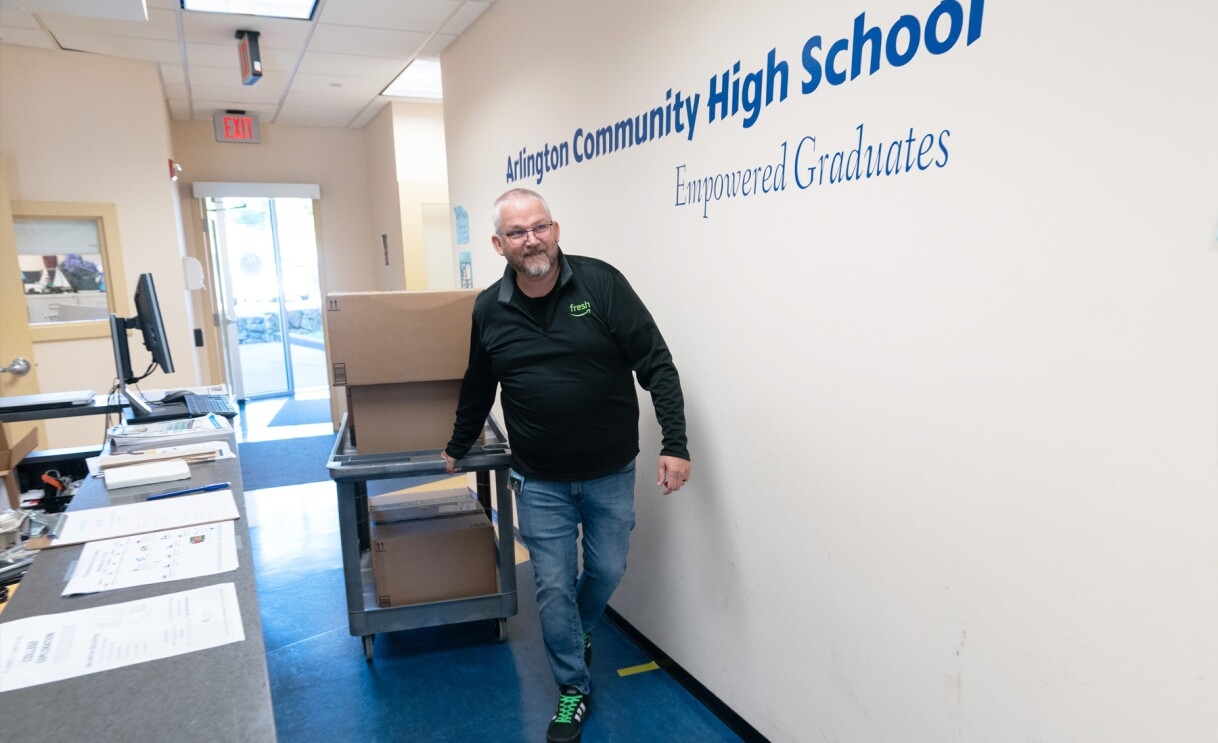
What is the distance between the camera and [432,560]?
2477mm

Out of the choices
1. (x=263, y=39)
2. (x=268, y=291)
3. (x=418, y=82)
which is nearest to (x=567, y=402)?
(x=263, y=39)

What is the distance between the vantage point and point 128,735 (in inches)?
35.7

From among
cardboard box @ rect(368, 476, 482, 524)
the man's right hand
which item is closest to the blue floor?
cardboard box @ rect(368, 476, 482, 524)

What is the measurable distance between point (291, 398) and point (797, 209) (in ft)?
23.2

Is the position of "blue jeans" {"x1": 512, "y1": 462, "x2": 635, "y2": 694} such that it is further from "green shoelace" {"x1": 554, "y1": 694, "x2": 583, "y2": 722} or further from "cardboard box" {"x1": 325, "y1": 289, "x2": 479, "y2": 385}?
"cardboard box" {"x1": 325, "y1": 289, "x2": 479, "y2": 385}

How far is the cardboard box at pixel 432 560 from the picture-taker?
244cm

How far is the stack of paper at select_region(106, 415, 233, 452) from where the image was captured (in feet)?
7.48

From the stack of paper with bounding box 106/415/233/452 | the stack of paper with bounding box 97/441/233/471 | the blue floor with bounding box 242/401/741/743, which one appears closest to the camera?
the stack of paper with bounding box 97/441/233/471

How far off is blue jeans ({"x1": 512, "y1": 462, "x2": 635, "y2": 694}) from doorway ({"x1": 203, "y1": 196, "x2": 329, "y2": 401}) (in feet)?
18.4

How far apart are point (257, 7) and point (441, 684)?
3215mm

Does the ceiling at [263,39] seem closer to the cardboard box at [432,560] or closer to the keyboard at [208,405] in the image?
the keyboard at [208,405]

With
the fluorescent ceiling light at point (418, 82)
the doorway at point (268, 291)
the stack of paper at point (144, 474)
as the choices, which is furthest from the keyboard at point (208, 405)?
the doorway at point (268, 291)

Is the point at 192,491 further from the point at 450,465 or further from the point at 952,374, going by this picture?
the point at 952,374

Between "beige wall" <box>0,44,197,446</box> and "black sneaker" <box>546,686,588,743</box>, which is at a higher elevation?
"beige wall" <box>0,44,197,446</box>
